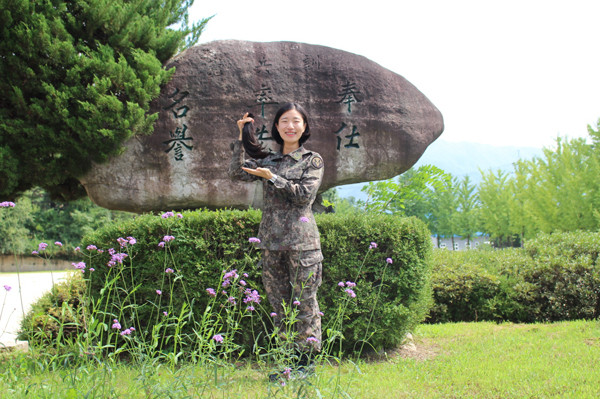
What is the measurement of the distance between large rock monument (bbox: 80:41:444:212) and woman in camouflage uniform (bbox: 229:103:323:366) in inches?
134

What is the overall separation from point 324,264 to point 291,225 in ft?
4.38

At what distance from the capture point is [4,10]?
604 cm

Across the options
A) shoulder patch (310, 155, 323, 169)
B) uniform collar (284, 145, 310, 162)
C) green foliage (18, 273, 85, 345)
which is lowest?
green foliage (18, 273, 85, 345)

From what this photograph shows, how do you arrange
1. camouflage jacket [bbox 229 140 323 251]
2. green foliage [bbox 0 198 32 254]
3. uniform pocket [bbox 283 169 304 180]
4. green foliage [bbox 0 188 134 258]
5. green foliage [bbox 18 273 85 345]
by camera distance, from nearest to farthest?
camouflage jacket [bbox 229 140 323 251] < uniform pocket [bbox 283 169 304 180] < green foliage [bbox 18 273 85 345] < green foliage [bbox 0 198 32 254] < green foliage [bbox 0 188 134 258]

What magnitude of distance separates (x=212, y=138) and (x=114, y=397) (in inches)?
199

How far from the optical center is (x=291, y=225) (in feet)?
11.4

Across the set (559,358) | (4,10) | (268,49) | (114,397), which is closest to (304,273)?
(114,397)

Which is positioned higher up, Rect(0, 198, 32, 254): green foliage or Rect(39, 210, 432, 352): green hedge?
Rect(39, 210, 432, 352): green hedge

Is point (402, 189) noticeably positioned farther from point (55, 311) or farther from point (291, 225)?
point (55, 311)

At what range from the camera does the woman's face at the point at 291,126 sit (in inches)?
A: 143

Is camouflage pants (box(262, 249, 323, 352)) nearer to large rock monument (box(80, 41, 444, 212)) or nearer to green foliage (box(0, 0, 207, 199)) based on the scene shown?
large rock monument (box(80, 41, 444, 212))

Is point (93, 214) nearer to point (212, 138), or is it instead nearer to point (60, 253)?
point (60, 253)

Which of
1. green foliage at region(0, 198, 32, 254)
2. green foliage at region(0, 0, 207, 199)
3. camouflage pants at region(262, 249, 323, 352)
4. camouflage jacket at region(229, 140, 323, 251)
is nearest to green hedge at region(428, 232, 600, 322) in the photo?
camouflage pants at region(262, 249, 323, 352)

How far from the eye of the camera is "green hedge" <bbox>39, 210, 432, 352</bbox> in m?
4.61
